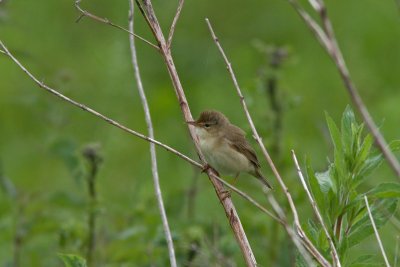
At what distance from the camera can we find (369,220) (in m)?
3.40

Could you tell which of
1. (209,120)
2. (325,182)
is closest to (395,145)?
(325,182)

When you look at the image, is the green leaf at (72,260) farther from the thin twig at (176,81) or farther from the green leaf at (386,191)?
the green leaf at (386,191)

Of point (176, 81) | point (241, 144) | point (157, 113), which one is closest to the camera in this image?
point (176, 81)

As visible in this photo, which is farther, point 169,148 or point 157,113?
point 157,113

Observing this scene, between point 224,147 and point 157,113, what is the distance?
9.82ft

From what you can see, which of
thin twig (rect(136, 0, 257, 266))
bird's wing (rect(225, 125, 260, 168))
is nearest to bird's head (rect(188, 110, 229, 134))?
bird's wing (rect(225, 125, 260, 168))

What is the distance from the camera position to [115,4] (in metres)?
9.92

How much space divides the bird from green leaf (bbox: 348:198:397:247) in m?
A: 2.14

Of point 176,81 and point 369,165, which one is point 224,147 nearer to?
point 176,81

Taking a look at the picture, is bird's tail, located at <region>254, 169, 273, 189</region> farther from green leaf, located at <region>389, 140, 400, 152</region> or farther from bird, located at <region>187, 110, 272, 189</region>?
green leaf, located at <region>389, 140, 400, 152</region>

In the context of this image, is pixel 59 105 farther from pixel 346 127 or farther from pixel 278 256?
pixel 346 127

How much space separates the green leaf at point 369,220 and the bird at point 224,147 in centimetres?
214

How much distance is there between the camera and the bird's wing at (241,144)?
19.3 feet

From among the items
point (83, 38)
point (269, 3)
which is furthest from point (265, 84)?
point (269, 3)
